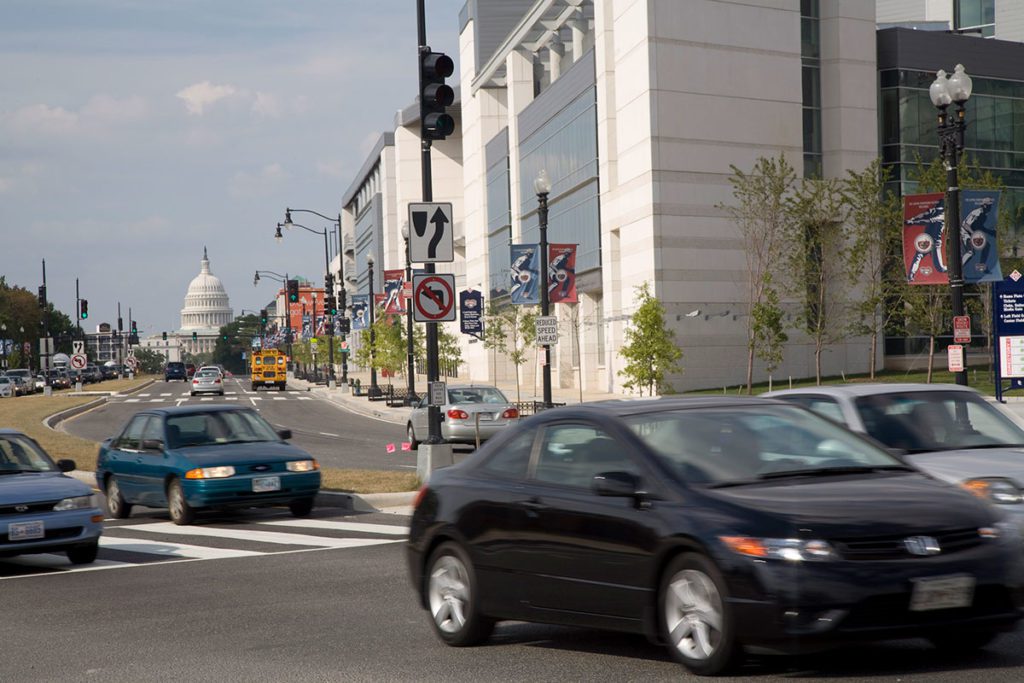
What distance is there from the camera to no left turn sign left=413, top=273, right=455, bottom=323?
19.1 metres

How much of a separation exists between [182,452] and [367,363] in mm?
60086

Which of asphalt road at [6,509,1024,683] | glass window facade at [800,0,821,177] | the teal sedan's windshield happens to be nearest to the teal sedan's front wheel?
the teal sedan's windshield

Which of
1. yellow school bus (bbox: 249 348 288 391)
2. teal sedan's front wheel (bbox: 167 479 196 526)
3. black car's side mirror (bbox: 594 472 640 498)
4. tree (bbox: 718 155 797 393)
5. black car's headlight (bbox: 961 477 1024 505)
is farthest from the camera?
yellow school bus (bbox: 249 348 288 391)

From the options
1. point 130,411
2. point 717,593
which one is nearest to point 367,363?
point 130,411

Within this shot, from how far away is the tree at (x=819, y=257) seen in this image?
168ft

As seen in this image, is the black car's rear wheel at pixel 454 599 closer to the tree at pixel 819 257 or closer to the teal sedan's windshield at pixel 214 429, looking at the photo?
the teal sedan's windshield at pixel 214 429

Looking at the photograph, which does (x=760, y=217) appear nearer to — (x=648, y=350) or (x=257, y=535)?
(x=648, y=350)

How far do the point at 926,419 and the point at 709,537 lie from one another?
4.99 m

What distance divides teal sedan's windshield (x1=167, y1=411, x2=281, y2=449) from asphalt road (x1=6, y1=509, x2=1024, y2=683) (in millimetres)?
3420

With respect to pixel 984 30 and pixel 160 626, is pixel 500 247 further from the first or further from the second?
pixel 160 626

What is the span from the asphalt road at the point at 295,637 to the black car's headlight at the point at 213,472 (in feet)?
7.39

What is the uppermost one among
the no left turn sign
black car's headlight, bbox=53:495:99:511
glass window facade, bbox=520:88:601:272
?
glass window facade, bbox=520:88:601:272

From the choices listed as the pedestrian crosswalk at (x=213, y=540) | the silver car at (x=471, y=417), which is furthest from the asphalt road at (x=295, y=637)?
the silver car at (x=471, y=417)

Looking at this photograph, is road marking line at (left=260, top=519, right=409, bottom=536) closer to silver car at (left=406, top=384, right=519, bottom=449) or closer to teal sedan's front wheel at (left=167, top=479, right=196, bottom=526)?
teal sedan's front wheel at (left=167, top=479, right=196, bottom=526)
